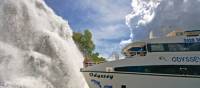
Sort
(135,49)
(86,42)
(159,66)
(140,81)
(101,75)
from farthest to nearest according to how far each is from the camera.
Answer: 1. (86,42)
2. (135,49)
3. (101,75)
4. (140,81)
5. (159,66)

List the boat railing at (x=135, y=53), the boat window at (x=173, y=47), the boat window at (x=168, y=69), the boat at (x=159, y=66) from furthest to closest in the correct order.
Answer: the boat railing at (x=135, y=53), the boat window at (x=173, y=47), the boat at (x=159, y=66), the boat window at (x=168, y=69)

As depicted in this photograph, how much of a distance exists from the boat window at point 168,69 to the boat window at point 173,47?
1.04 metres

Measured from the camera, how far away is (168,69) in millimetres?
28781

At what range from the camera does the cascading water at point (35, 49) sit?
39.9 m

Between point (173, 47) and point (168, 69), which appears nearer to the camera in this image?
point (168, 69)

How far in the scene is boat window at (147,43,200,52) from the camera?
94.6ft

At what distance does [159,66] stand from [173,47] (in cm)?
138

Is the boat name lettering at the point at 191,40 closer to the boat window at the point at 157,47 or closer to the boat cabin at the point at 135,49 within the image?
the boat window at the point at 157,47

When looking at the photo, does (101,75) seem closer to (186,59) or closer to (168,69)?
(168,69)

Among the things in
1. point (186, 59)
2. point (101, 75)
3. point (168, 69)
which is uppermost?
point (186, 59)

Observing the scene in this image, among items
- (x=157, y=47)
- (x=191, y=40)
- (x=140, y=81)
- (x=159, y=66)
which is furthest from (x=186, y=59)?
(x=140, y=81)

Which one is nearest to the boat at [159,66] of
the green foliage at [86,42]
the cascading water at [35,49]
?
the cascading water at [35,49]

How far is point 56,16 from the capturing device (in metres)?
49.0

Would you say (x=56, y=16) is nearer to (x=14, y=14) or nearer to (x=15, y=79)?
(x=14, y=14)
